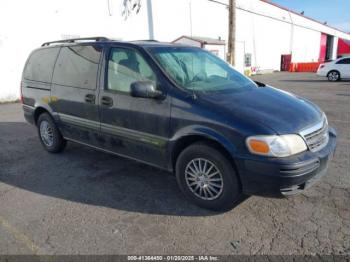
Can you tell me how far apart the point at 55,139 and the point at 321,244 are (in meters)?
4.26

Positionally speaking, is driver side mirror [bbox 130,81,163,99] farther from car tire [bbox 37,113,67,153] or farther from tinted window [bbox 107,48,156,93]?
car tire [bbox 37,113,67,153]

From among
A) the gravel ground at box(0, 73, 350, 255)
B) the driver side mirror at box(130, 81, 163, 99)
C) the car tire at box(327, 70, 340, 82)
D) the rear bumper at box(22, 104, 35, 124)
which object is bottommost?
the gravel ground at box(0, 73, 350, 255)

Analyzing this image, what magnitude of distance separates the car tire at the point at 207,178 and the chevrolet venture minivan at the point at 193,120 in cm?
1

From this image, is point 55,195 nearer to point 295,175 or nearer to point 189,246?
point 189,246

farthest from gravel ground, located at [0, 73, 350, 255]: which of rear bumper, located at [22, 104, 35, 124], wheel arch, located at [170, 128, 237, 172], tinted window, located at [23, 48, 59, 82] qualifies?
tinted window, located at [23, 48, 59, 82]

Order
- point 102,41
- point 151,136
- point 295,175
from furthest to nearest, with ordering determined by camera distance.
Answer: point 102,41, point 151,136, point 295,175

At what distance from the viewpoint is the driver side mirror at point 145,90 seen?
3.29m

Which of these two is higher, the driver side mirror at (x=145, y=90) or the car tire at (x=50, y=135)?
the driver side mirror at (x=145, y=90)

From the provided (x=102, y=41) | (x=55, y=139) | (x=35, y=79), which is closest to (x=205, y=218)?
(x=102, y=41)

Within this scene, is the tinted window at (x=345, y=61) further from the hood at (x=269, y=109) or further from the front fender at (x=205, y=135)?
the front fender at (x=205, y=135)

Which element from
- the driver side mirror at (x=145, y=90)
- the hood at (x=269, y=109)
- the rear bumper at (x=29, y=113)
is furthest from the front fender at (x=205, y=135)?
the rear bumper at (x=29, y=113)

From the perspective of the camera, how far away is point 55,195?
3762mm

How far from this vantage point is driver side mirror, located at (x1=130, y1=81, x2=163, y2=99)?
3.29m

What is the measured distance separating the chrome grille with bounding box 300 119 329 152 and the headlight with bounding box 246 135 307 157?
198 millimetres
